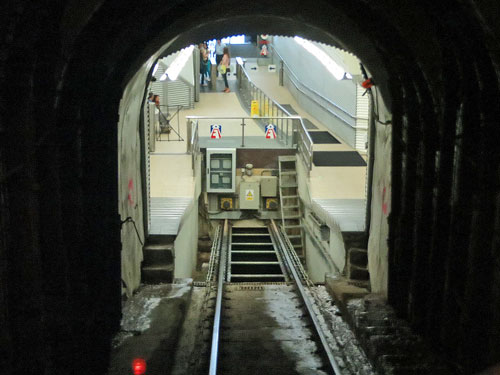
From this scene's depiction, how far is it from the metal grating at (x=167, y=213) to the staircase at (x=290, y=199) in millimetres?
4136

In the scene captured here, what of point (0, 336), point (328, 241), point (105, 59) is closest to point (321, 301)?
point (328, 241)

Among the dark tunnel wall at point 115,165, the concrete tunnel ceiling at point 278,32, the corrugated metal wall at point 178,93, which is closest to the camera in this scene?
the dark tunnel wall at point 115,165

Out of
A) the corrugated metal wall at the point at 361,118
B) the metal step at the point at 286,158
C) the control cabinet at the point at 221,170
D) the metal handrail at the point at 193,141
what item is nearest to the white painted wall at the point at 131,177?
the metal handrail at the point at 193,141

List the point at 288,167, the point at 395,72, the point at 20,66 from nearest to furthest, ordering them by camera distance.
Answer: the point at 20,66 < the point at 395,72 < the point at 288,167

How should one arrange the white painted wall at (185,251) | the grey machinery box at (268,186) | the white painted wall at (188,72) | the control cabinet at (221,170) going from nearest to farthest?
the white painted wall at (185,251) < the control cabinet at (221,170) < the grey machinery box at (268,186) < the white painted wall at (188,72)

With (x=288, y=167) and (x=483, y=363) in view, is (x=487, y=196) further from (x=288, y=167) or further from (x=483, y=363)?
(x=288, y=167)

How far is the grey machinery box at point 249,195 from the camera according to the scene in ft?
49.5

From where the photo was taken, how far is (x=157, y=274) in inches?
323

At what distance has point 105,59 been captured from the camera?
4969 millimetres

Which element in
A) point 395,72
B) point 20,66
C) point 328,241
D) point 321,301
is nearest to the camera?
point 20,66

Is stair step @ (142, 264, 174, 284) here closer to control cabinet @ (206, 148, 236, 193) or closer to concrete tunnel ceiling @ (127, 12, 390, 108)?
concrete tunnel ceiling @ (127, 12, 390, 108)

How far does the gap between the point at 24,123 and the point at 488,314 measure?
3462 mm

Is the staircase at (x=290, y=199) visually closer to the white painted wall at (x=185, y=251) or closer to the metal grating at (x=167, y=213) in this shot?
the white painted wall at (x=185, y=251)

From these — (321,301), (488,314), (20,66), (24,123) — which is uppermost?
(20,66)
